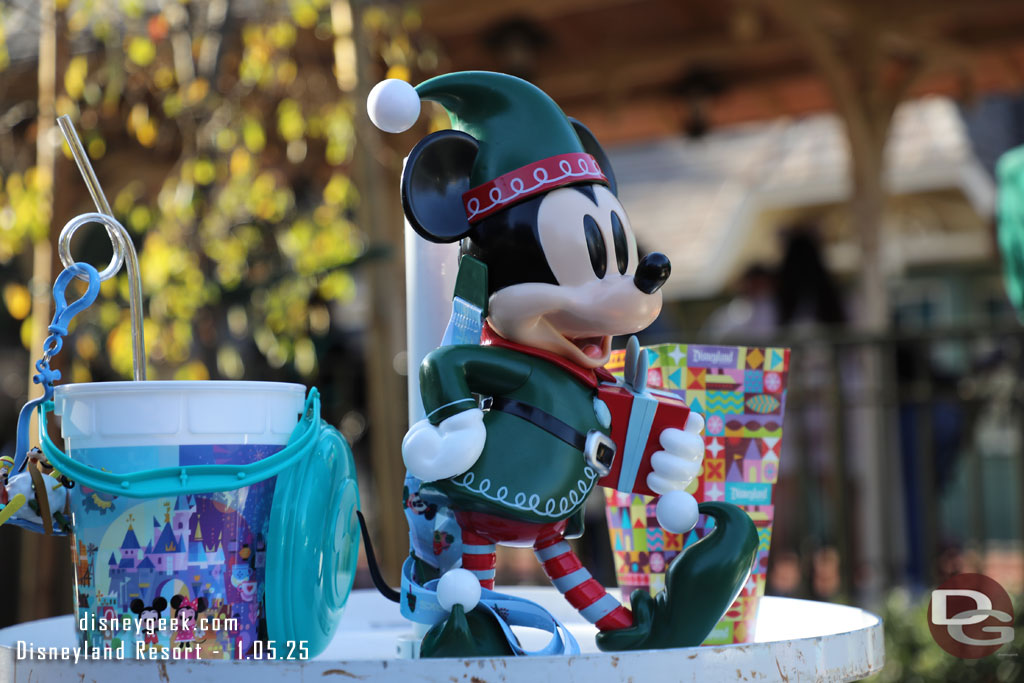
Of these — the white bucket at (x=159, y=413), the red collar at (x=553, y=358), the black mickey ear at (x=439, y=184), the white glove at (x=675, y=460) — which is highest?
the black mickey ear at (x=439, y=184)

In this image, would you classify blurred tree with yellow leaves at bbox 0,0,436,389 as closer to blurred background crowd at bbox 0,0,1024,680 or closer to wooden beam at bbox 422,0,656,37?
blurred background crowd at bbox 0,0,1024,680

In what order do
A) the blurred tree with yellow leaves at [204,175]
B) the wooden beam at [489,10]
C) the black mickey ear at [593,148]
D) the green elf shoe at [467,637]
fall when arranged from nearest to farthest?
1. the green elf shoe at [467,637]
2. the black mickey ear at [593,148]
3. the blurred tree with yellow leaves at [204,175]
4. the wooden beam at [489,10]

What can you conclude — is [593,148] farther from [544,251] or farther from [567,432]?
[567,432]

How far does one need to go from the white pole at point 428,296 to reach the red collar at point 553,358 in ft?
0.53

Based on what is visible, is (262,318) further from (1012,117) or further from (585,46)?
(1012,117)

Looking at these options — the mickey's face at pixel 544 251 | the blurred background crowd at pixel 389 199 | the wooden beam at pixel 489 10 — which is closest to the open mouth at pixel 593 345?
the mickey's face at pixel 544 251

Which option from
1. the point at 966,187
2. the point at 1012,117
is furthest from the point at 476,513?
the point at 1012,117

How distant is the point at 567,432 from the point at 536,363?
0.24 ft

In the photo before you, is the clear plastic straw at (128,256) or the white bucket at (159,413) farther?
the clear plastic straw at (128,256)

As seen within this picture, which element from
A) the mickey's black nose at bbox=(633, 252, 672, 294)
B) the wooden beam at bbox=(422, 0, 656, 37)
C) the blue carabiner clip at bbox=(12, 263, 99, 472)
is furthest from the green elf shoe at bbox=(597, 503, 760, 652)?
the wooden beam at bbox=(422, 0, 656, 37)

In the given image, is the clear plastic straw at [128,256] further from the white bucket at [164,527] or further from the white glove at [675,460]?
the white glove at [675,460]

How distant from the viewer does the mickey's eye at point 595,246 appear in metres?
1.11

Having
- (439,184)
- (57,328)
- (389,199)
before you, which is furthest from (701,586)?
(389,199)

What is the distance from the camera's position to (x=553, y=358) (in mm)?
1114
